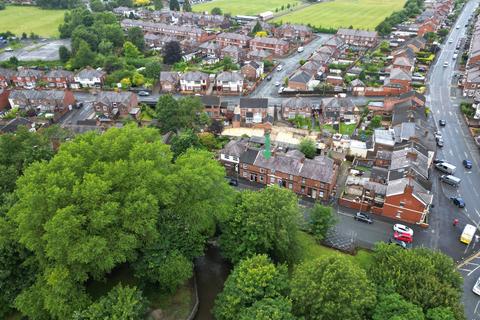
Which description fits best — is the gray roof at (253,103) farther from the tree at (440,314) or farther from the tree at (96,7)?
the tree at (96,7)

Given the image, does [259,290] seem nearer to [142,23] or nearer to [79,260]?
[79,260]

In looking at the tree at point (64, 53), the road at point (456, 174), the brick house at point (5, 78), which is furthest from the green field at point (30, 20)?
the road at point (456, 174)

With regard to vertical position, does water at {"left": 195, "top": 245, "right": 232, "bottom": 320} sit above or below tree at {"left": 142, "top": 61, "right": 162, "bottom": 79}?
below

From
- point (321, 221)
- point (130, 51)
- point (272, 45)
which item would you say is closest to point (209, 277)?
point (321, 221)

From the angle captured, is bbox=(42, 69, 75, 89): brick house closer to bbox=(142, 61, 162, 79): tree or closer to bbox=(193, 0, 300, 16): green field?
bbox=(142, 61, 162, 79): tree

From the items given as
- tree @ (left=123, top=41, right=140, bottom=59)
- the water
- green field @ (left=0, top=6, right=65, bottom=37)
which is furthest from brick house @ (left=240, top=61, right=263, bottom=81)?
green field @ (left=0, top=6, right=65, bottom=37)

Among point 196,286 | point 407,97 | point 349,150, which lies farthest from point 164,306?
point 407,97
